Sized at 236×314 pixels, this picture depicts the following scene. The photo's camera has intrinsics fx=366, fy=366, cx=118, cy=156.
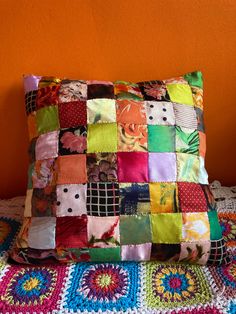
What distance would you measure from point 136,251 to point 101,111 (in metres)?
0.33

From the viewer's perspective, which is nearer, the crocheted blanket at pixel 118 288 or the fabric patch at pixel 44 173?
Result: the crocheted blanket at pixel 118 288

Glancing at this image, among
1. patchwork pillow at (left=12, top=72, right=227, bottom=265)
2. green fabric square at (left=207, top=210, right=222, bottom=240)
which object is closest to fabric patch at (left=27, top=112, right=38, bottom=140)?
patchwork pillow at (left=12, top=72, right=227, bottom=265)

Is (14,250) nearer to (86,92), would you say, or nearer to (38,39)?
(86,92)

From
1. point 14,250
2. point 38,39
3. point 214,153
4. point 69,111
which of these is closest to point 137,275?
point 14,250

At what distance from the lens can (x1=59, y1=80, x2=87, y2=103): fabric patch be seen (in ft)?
2.93

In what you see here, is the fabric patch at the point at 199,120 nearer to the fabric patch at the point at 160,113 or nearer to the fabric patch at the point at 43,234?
the fabric patch at the point at 160,113

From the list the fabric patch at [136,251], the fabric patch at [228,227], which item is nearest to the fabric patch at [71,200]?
the fabric patch at [136,251]

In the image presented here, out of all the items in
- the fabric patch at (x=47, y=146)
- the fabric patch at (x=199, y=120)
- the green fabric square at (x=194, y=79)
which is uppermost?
the green fabric square at (x=194, y=79)

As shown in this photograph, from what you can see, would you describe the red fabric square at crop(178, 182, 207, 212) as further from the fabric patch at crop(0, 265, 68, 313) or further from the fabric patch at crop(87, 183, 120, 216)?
the fabric patch at crop(0, 265, 68, 313)

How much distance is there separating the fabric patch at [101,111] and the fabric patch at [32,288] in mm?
350

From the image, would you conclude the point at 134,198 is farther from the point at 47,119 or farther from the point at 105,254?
the point at 47,119

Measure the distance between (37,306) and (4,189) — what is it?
0.58 m

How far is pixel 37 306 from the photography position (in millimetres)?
724

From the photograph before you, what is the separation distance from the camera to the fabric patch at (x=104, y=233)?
2.62 feet
